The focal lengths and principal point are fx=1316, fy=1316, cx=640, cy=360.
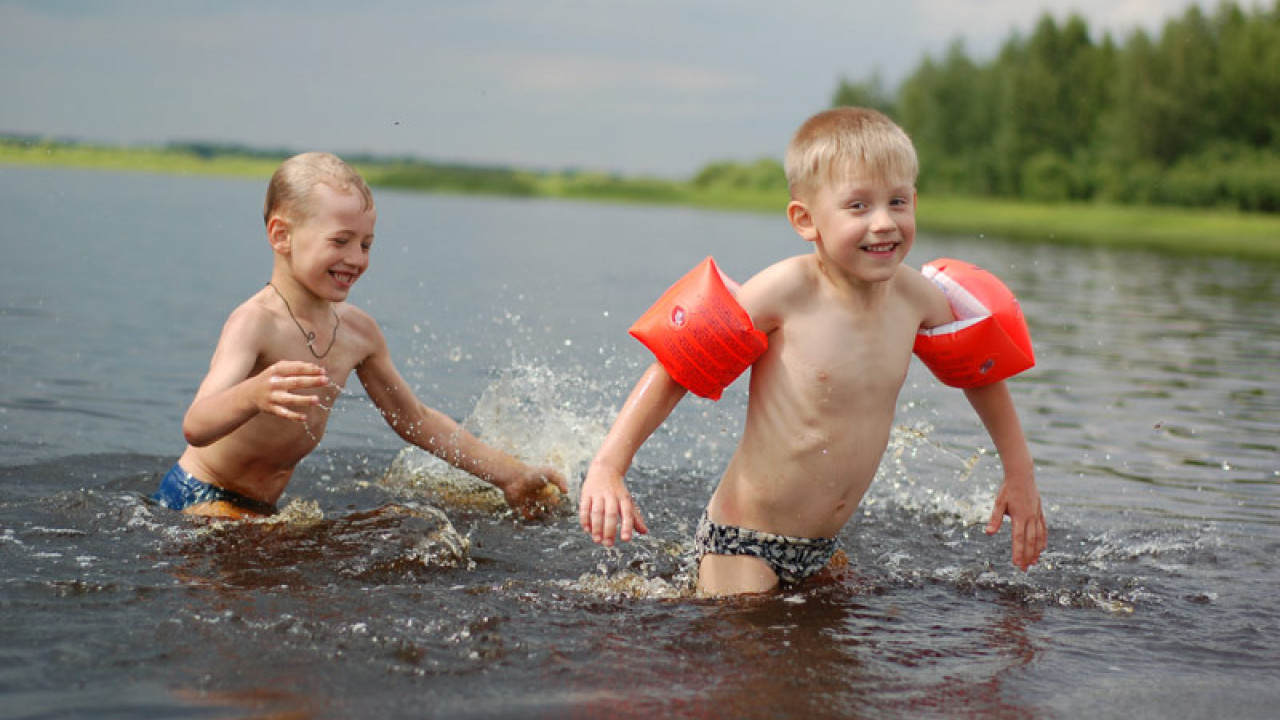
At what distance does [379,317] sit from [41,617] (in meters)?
9.74

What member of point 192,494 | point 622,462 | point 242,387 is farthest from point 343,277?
point 622,462

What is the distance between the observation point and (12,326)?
11.4 meters

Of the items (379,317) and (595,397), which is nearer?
(595,397)

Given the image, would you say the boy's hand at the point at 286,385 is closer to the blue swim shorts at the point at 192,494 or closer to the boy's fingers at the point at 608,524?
the boy's fingers at the point at 608,524

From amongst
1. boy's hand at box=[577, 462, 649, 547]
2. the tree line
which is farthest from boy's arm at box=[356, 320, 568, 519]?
the tree line

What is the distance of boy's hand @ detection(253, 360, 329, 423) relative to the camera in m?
4.04

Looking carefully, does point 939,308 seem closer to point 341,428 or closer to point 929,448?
point 929,448

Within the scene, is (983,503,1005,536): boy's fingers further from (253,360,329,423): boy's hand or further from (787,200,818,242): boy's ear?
(253,360,329,423): boy's hand

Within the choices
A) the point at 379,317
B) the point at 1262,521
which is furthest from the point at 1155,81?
the point at 1262,521

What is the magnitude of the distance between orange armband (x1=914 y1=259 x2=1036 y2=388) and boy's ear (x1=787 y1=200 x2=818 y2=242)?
0.56 meters

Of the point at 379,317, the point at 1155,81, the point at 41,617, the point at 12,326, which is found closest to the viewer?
the point at 41,617

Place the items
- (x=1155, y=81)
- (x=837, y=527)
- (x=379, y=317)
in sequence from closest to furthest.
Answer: (x=837, y=527) < (x=379, y=317) < (x=1155, y=81)

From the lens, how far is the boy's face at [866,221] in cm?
406

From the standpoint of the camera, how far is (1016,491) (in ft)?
15.2
